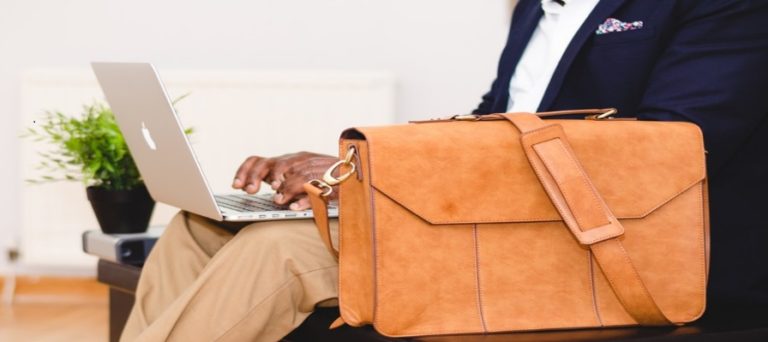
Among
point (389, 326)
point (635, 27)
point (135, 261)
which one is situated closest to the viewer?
point (389, 326)

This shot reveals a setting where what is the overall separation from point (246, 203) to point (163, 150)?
0.49 ft

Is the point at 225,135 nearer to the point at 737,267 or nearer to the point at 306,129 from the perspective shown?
the point at 306,129

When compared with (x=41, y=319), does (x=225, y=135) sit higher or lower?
higher

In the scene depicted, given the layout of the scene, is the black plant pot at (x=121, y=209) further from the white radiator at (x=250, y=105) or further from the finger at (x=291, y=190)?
the finger at (x=291, y=190)

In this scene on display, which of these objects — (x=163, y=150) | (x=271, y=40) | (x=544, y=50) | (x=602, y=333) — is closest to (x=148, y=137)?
(x=163, y=150)

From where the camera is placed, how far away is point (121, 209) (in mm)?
2180

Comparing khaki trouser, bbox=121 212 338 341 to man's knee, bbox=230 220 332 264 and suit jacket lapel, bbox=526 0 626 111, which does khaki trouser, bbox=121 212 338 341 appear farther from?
suit jacket lapel, bbox=526 0 626 111

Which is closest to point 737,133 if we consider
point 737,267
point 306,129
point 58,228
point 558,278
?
point 737,267

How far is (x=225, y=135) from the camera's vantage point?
2914 mm

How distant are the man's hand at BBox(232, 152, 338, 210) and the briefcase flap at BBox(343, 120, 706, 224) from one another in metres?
0.23

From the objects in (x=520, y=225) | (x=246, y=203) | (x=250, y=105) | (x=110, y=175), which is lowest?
(x=250, y=105)

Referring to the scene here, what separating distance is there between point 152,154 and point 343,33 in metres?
1.64

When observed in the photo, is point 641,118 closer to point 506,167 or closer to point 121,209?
point 506,167

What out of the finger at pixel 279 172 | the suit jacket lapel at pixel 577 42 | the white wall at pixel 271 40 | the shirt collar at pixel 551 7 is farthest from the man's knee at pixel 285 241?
the white wall at pixel 271 40
